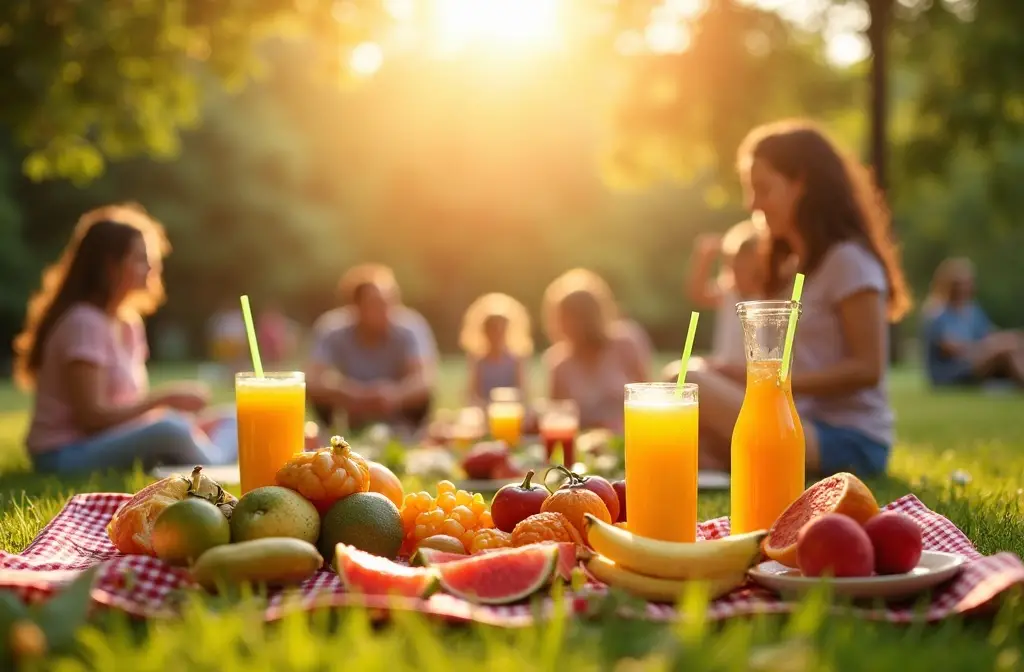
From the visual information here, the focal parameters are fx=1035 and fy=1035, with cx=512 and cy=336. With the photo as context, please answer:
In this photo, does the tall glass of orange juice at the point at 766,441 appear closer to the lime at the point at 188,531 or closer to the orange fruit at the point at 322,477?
the orange fruit at the point at 322,477

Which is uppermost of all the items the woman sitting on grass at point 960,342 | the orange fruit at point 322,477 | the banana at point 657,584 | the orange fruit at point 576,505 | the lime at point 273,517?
the orange fruit at point 322,477

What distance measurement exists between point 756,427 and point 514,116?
39426 millimetres

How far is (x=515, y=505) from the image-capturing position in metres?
3.14

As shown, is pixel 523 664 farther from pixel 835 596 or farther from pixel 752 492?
pixel 752 492

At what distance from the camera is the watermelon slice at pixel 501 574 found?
2.49 meters

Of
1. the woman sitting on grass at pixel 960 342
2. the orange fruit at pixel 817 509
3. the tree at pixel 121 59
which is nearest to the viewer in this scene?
the orange fruit at pixel 817 509

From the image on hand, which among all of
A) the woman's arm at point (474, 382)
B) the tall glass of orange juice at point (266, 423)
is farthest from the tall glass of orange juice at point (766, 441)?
Result: the woman's arm at point (474, 382)

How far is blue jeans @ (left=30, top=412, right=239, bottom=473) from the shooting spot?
5883mm

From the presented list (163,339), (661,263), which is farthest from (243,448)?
(661,263)

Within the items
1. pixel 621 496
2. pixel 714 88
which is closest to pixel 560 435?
pixel 621 496

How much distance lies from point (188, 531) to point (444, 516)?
77cm

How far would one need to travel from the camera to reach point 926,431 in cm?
868

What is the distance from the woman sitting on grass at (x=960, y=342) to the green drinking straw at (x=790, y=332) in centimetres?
1285

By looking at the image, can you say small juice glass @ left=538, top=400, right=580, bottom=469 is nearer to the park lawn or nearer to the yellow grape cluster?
the yellow grape cluster
